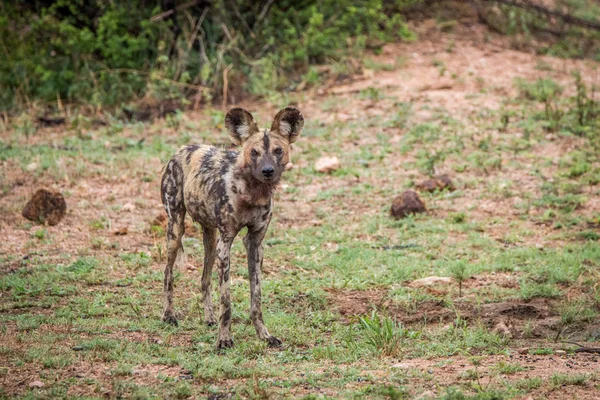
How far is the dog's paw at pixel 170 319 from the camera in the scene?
667cm

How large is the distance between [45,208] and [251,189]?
12.6ft

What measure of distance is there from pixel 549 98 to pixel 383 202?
3.99 metres

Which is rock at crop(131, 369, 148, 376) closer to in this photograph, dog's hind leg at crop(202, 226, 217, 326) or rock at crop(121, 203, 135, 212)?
dog's hind leg at crop(202, 226, 217, 326)

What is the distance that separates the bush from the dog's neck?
7358 millimetres

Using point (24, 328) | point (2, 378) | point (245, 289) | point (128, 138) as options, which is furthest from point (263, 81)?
point (2, 378)

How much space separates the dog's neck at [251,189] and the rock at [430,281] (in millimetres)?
2236

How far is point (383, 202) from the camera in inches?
397

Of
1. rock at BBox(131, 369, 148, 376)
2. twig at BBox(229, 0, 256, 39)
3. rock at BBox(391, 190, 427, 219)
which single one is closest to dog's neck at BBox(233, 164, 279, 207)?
rock at BBox(131, 369, 148, 376)

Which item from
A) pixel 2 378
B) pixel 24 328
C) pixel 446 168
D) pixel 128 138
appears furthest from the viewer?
pixel 128 138

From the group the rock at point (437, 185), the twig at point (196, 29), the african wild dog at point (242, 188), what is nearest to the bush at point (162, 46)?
the twig at point (196, 29)

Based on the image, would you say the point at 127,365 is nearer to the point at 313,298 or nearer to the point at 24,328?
the point at 24,328

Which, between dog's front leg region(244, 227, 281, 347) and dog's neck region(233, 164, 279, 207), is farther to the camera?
dog's front leg region(244, 227, 281, 347)

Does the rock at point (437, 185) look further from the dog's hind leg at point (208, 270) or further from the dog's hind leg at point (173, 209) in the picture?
the dog's hind leg at point (173, 209)

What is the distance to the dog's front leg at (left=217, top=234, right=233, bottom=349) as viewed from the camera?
607cm
